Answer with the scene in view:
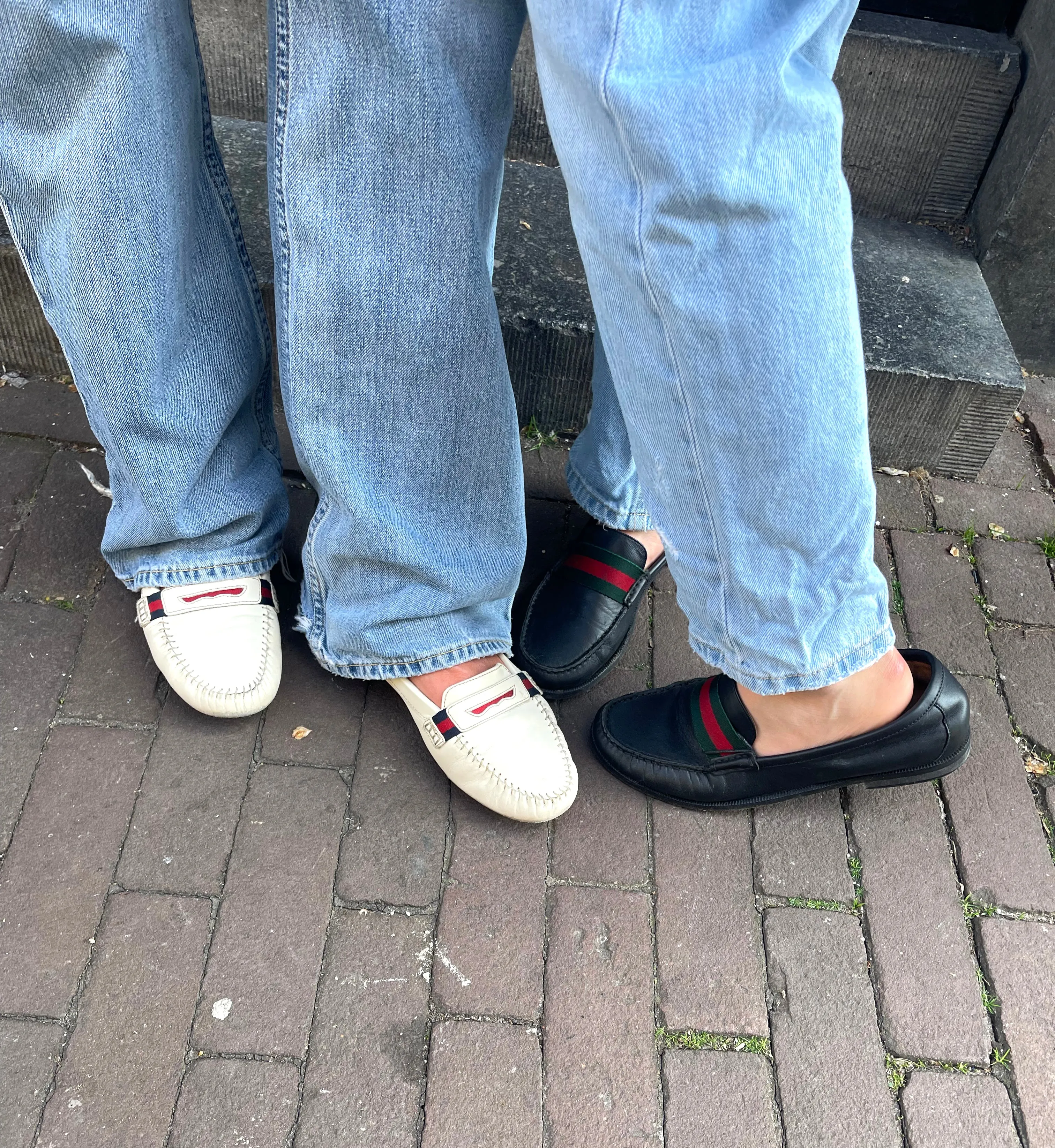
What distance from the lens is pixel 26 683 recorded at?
1.65m

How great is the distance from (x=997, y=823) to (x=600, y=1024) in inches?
30.4

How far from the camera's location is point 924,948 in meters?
1.46

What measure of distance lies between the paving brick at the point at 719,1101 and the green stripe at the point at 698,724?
1.45 feet

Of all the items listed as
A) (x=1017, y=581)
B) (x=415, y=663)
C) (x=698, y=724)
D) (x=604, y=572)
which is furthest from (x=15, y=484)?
(x=1017, y=581)

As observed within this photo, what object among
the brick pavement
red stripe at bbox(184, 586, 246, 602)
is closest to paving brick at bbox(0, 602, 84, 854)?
the brick pavement

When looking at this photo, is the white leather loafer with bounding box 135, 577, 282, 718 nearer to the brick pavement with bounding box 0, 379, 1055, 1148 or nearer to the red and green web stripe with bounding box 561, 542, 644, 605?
the brick pavement with bounding box 0, 379, 1055, 1148

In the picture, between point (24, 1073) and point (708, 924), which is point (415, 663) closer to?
point (708, 924)

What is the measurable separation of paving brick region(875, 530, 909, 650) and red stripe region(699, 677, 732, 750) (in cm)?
44

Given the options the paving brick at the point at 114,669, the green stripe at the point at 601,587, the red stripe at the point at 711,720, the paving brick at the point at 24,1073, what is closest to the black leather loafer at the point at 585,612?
the green stripe at the point at 601,587

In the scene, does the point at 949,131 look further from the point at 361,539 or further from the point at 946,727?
the point at 361,539

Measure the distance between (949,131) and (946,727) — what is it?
1581 mm

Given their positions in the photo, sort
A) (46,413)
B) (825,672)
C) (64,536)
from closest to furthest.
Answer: (825,672), (64,536), (46,413)

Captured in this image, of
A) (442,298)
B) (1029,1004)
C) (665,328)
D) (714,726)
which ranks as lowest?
(1029,1004)

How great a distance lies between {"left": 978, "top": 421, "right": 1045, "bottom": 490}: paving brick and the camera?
7.36 feet
